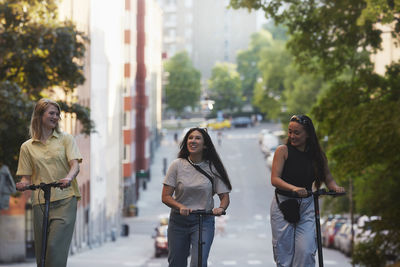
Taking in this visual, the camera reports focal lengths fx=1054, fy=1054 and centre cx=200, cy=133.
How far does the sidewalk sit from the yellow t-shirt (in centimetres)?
2791

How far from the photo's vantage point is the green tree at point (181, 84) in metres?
138

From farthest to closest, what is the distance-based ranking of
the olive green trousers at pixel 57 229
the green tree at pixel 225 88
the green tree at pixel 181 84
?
the green tree at pixel 181 84
the green tree at pixel 225 88
the olive green trousers at pixel 57 229

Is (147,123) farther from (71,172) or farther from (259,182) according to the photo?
(71,172)

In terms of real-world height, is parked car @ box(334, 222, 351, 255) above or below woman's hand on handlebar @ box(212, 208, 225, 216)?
below

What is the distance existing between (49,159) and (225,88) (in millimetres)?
133374

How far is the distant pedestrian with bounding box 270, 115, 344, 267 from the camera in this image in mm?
9500

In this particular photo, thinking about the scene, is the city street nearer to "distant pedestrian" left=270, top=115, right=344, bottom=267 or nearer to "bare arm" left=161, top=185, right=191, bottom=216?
"bare arm" left=161, top=185, right=191, bottom=216

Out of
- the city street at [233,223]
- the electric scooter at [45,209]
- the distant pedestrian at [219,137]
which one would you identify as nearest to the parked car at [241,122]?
the city street at [233,223]

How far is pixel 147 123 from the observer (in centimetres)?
8844

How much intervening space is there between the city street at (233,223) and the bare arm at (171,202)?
2.24 metres

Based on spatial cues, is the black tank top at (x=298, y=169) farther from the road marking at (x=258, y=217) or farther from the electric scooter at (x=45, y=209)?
the road marking at (x=258, y=217)

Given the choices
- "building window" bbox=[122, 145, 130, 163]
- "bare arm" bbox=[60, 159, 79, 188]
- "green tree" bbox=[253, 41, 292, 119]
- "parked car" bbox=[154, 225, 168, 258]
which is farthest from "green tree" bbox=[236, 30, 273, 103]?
"bare arm" bbox=[60, 159, 79, 188]


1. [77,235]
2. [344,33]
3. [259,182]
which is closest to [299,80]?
[259,182]

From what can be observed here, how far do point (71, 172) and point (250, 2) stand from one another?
16707mm
